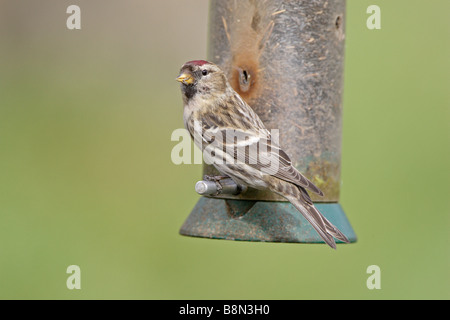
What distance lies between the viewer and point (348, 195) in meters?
8.00

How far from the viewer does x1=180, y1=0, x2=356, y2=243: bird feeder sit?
661 cm

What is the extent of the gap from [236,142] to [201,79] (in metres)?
0.54

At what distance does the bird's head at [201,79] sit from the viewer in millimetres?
6422

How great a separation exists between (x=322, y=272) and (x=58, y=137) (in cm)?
306

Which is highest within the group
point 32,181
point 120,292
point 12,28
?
point 12,28

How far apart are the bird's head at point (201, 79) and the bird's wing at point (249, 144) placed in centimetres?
19

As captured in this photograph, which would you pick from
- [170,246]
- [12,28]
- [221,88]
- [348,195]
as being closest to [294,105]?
[221,88]

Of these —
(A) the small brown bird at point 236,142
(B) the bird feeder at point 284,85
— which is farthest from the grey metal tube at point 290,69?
(A) the small brown bird at point 236,142

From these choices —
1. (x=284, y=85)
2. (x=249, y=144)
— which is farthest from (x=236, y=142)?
(x=284, y=85)

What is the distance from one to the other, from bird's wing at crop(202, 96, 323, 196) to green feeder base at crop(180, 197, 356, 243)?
17.8 inches

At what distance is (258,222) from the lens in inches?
255

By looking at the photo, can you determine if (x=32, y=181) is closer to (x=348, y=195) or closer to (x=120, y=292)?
(x=120, y=292)

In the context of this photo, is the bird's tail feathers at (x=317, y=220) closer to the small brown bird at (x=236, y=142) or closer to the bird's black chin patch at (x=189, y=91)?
the small brown bird at (x=236, y=142)

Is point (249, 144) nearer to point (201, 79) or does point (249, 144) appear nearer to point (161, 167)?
point (201, 79)
